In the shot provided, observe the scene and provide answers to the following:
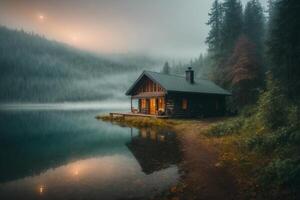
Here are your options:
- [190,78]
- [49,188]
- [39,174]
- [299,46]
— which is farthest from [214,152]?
[190,78]

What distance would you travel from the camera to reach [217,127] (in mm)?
17312

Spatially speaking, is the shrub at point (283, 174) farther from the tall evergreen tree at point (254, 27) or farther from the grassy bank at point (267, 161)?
the tall evergreen tree at point (254, 27)

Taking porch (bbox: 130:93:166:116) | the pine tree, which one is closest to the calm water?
porch (bbox: 130:93:166:116)

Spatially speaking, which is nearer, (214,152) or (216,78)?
(214,152)

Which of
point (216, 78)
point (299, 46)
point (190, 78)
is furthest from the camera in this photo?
point (216, 78)

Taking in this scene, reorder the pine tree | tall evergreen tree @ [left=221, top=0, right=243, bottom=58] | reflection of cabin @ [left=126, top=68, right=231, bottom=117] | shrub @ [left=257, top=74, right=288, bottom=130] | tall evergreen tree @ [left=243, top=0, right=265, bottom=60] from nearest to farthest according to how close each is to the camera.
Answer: shrub @ [left=257, top=74, right=288, bottom=130]
reflection of cabin @ [left=126, top=68, right=231, bottom=117]
the pine tree
tall evergreen tree @ [left=221, top=0, right=243, bottom=58]
tall evergreen tree @ [left=243, top=0, right=265, bottom=60]

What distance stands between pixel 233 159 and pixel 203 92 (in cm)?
2107

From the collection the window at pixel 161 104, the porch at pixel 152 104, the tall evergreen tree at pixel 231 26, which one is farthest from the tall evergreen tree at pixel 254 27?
the porch at pixel 152 104

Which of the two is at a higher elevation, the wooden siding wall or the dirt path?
the wooden siding wall

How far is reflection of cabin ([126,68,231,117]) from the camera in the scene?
28812 millimetres

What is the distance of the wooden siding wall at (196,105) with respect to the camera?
28922mm

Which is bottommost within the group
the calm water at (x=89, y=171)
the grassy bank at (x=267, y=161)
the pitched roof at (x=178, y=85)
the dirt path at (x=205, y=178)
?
the calm water at (x=89, y=171)

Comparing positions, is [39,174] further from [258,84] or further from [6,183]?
[258,84]

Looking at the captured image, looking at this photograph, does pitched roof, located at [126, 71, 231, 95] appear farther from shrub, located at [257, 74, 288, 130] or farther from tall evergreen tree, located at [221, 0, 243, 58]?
shrub, located at [257, 74, 288, 130]
